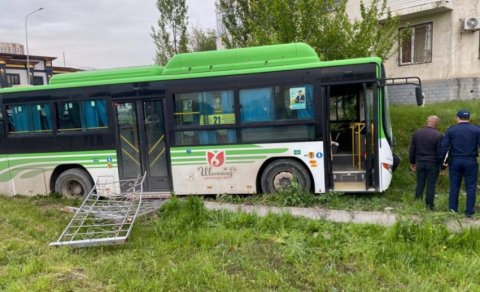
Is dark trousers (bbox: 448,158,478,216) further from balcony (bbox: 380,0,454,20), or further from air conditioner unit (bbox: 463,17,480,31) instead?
air conditioner unit (bbox: 463,17,480,31)

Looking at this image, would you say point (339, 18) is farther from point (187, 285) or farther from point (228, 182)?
point (187, 285)

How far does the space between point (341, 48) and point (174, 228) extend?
7.62 metres

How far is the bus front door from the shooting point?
27.5 ft

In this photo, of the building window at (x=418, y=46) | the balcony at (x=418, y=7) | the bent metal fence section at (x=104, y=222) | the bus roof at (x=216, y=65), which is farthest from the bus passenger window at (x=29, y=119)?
the building window at (x=418, y=46)

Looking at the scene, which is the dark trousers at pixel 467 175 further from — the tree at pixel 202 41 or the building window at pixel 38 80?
the building window at pixel 38 80

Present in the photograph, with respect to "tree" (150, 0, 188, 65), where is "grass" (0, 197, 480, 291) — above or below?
below

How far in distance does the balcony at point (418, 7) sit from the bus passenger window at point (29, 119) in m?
13.5

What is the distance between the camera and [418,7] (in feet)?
51.4

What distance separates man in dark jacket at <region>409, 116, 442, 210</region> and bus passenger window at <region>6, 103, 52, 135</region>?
26.4 feet

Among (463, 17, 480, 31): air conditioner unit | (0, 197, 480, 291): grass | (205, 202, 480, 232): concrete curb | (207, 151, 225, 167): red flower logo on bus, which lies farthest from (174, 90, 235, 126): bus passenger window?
(463, 17, 480, 31): air conditioner unit

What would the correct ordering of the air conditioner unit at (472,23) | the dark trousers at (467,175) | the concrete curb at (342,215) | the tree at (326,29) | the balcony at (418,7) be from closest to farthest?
1. the concrete curb at (342,215)
2. the dark trousers at (467,175)
3. the tree at (326,29)
4. the air conditioner unit at (472,23)
5. the balcony at (418,7)

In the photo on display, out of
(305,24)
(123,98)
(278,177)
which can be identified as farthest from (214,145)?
(305,24)

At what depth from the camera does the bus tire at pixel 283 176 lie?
7793 mm

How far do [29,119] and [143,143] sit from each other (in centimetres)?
298
